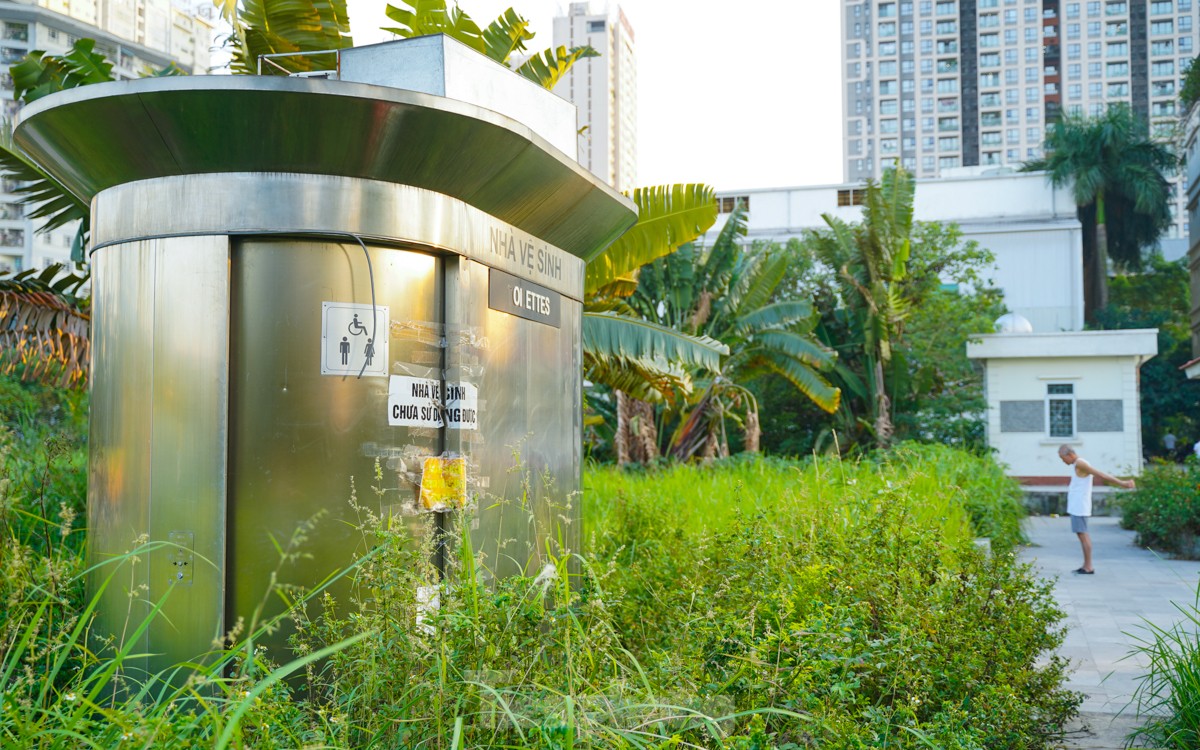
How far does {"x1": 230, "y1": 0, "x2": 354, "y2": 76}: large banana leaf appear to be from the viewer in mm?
8672

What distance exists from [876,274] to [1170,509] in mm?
9638

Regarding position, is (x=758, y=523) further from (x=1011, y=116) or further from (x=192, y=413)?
(x=1011, y=116)

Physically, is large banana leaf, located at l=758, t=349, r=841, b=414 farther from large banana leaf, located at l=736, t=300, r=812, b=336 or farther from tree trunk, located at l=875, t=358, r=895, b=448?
tree trunk, located at l=875, t=358, r=895, b=448

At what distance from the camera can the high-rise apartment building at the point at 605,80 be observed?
13362 cm

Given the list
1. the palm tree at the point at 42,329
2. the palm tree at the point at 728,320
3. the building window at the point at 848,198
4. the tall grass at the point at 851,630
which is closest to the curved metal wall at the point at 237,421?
the tall grass at the point at 851,630

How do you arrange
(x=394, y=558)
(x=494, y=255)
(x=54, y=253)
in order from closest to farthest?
(x=394, y=558) < (x=494, y=255) < (x=54, y=253)

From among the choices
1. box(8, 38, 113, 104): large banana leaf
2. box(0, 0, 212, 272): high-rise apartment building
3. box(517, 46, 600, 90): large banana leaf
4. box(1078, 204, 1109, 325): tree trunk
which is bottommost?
box(8, 38, 113, 104): large banana leaf

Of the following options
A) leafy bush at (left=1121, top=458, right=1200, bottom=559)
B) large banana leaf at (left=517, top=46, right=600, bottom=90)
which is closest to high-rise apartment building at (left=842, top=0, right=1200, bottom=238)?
leafy bush at (left=1121, top=458, right=1200, bottom=559)

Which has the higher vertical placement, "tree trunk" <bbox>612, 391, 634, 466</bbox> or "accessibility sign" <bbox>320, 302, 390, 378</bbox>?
"accessibility sign" <bbox>320, 302, 390, 378</bbox>

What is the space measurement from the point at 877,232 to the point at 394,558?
19703 mm

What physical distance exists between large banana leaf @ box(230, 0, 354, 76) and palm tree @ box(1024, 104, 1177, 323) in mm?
51515

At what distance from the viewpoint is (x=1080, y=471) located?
40.8 ft

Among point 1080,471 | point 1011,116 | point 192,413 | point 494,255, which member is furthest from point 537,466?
point 1011,116

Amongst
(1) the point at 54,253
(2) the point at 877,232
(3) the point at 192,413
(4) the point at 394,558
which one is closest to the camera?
(4) the point at 394,558
